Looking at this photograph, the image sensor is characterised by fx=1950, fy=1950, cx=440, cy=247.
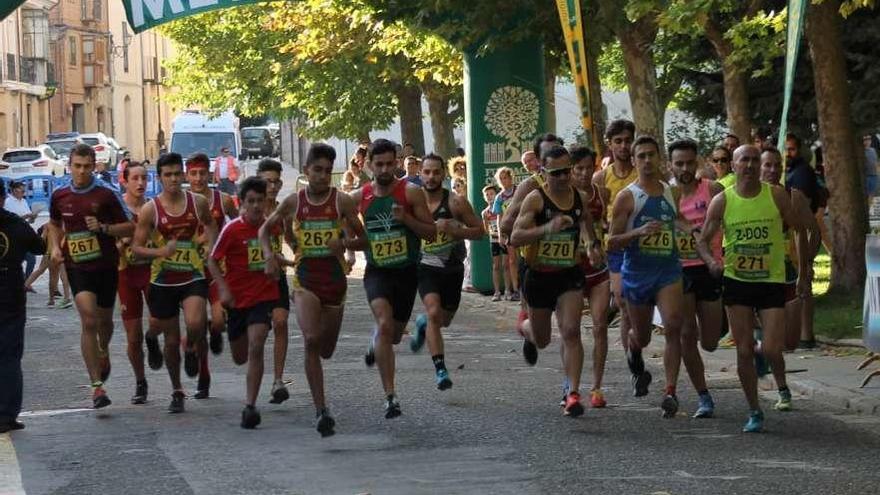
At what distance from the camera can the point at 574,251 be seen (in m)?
12.3

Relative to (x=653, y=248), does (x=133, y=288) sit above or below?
below

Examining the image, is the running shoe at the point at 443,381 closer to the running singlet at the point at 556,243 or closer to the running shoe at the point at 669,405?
the running singlet at the point at 556,243

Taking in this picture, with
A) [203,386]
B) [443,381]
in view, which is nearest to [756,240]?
[443,381]

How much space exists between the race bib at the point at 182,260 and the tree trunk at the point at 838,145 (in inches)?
314

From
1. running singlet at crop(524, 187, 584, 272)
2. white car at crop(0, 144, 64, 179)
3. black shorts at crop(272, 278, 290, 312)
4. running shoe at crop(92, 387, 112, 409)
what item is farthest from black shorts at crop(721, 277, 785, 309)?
white car at crop(0, 144, 64, 179)

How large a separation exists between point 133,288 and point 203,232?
809mm

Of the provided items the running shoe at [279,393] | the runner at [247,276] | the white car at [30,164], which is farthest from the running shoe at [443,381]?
the white car at [30,164]

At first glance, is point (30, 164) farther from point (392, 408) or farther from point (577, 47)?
point (392, 408)

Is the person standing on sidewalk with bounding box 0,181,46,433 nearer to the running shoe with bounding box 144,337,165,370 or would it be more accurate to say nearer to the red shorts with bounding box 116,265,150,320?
the red shorts with bounding box 116,265,150,320

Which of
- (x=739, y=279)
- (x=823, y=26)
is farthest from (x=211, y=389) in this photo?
(x=823, y=26)

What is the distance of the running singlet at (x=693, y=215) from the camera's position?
12.4 metres

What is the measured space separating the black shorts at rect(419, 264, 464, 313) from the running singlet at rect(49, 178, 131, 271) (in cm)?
211

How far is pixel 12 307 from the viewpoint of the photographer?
12.3 m

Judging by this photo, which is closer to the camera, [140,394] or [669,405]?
[669,405]
